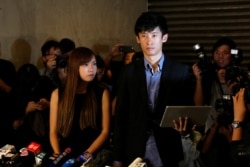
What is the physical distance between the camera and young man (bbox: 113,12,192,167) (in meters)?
3.02

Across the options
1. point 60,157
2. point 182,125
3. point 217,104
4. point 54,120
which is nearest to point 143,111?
point 182,125

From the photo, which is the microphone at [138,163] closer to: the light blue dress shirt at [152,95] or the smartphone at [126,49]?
the light blue dress shirt at [152,95]

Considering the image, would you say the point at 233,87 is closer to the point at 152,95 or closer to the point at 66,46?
the point at 152,95

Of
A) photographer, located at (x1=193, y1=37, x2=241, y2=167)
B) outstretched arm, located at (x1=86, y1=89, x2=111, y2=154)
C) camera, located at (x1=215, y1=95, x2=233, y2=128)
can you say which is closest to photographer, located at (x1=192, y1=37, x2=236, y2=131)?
photographer, located at (x1=193, y1=37, x2=241, y2=167)

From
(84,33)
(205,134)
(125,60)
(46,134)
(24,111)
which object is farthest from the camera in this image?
(84,33)

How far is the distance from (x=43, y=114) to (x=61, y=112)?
54 cm

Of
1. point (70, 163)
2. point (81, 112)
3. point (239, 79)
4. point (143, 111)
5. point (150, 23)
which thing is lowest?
point (70, 163)

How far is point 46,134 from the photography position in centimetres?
395

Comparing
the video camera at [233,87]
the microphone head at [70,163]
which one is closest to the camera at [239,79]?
the video camera at [233,87]

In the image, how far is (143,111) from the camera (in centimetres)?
301

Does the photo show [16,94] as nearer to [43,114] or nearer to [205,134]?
[43,114]

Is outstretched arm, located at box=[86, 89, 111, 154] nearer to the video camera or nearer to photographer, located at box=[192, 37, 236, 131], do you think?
photographer, located at box=[192, 37, 236, 131]

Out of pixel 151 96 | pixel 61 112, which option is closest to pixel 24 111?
pixel 61 112

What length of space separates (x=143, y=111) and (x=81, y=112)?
724 mm
